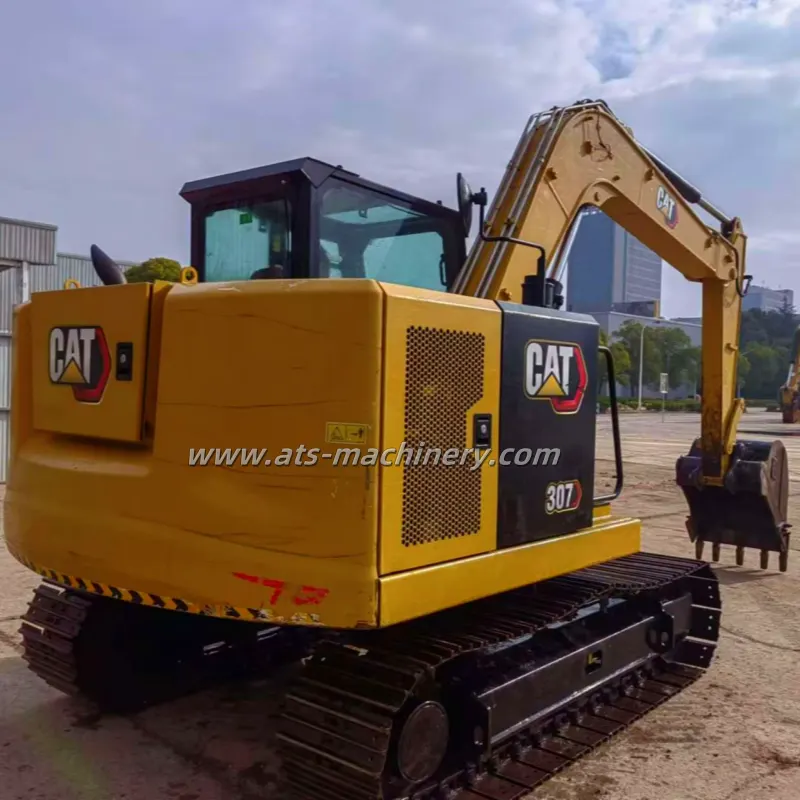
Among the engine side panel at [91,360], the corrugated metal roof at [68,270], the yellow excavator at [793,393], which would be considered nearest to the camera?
the engine side panel at [91,360]

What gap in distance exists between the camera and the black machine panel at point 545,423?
3518 mm

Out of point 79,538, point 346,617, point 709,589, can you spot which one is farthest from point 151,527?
point 709,589

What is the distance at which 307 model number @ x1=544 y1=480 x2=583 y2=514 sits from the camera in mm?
3766

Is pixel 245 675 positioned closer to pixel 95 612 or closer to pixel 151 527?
pixel 95 612

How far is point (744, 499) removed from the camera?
7.48 meters

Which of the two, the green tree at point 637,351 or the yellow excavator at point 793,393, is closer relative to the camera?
the yellow excavator at point 793,393

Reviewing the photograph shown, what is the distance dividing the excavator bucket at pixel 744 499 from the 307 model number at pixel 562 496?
149 inches

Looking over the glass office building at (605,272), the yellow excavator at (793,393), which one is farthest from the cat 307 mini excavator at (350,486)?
the glass office building at (605,272)

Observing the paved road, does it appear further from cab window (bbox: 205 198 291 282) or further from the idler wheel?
the idler wheel

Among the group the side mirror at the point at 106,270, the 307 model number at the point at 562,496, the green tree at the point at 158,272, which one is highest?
the green tree at the point at 158,272

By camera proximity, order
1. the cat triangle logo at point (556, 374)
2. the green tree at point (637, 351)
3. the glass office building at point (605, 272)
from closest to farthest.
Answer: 1. the cat triangle logo at point (556, 374)
2. the green tree at point (637, 351)
3. the glass office building at point (605, 272)

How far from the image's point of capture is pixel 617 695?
185 inches

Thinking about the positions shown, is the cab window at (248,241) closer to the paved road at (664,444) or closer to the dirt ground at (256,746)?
the dirt ground at (256,746)

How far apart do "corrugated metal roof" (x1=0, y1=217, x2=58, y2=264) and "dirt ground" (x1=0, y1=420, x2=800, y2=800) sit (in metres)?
8.87
